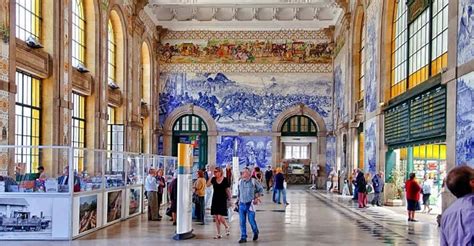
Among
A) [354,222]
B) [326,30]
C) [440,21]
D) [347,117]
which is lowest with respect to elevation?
[354,222]

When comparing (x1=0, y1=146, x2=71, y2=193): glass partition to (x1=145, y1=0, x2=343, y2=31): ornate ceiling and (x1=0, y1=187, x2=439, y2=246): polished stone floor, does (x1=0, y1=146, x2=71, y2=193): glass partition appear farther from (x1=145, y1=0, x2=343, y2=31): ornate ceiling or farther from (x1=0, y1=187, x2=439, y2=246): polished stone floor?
(x1=145, y1=0, x2=343, y2=31): ornate ceiling

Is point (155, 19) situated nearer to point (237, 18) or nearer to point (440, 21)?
point (237, 18)

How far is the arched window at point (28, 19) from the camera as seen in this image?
17.3 meters

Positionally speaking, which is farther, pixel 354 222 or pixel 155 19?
pixel 155 19

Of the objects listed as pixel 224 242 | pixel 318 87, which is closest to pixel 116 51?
pixel 318 87

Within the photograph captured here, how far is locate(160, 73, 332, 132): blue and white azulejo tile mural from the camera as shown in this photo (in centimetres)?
3550

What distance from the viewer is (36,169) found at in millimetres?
12938

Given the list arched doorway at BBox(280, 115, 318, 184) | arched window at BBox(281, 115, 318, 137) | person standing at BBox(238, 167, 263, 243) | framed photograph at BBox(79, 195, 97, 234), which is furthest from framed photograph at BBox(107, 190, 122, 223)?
arched window at BBox(281, 115, 318, 137)

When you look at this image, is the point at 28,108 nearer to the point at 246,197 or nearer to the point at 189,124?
the point at 246,197

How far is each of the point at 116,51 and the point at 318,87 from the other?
12839 mm

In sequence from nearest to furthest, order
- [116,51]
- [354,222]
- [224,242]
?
[224,242] → [354,222] → [116,51]

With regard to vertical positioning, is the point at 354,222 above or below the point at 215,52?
below

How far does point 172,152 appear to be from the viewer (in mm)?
→ 35906

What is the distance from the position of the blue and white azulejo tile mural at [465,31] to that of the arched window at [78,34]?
13.5 m
